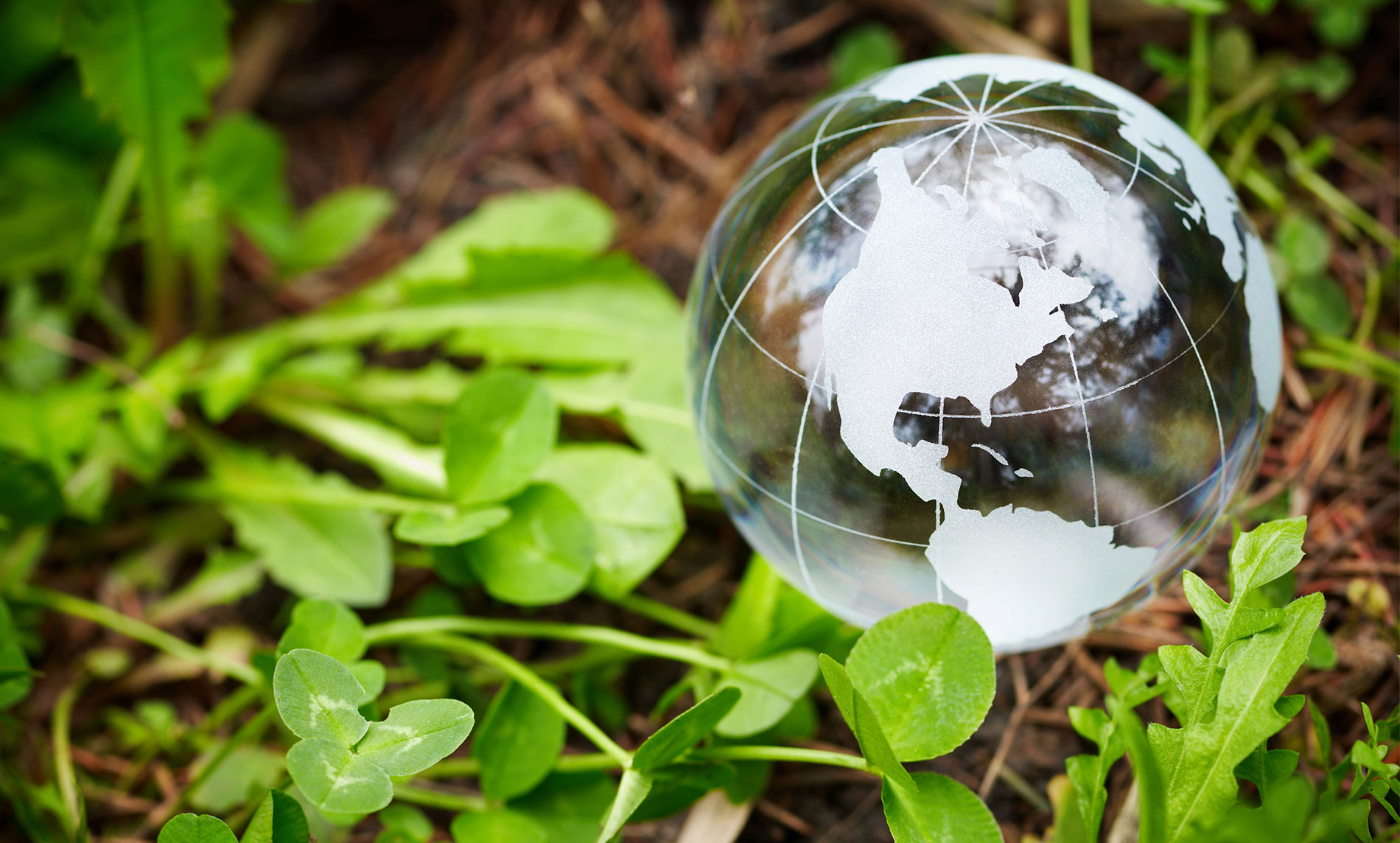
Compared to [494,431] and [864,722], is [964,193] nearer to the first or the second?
[864,722]

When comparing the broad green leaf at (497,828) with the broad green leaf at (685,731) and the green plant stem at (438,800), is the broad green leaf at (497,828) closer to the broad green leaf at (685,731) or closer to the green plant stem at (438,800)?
the green plant stem at (438,800)

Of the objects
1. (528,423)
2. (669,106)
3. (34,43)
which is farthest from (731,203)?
(34,43)

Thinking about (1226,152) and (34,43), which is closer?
(1226,152)

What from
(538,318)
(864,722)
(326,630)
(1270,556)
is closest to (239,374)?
(538,318)

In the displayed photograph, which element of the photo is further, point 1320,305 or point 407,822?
point 1320,305

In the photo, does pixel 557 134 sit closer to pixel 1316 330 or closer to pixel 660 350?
pixel 660 350

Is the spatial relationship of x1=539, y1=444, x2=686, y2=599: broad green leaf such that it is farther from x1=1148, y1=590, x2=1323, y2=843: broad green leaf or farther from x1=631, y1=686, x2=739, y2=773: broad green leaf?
x1=1148, y1=590, x2=1323, y2=843: broad green leaf

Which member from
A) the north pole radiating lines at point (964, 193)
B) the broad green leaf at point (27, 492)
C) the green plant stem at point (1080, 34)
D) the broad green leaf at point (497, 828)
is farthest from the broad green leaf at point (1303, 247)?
the broad green leaf at point (27, 492)
